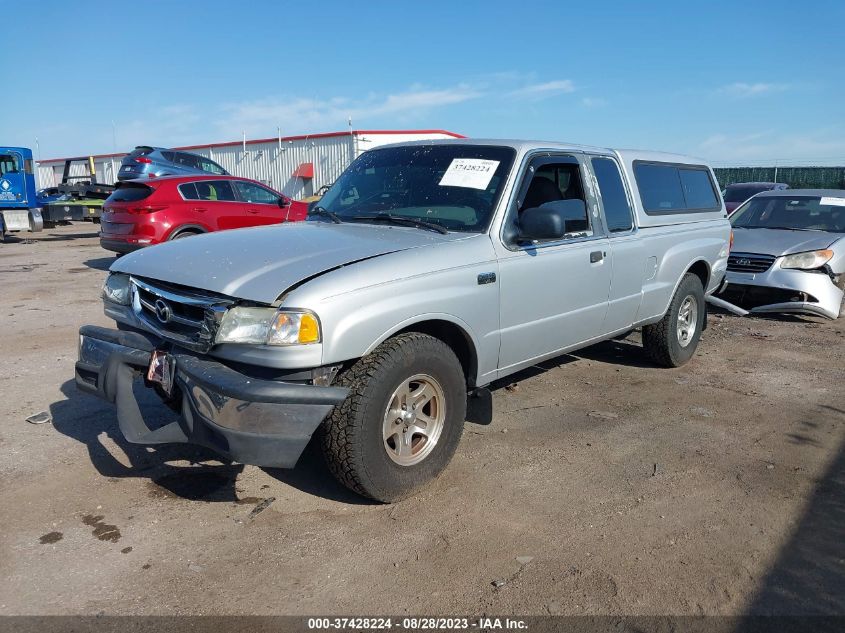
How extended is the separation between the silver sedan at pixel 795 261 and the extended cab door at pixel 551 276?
4.31 metres

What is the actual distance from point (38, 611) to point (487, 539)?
74.7 inches

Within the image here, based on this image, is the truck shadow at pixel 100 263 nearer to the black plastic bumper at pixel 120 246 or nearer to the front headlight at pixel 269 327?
the black plastic bumper at pixel 120 246

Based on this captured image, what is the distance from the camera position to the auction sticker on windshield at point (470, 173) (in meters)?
4.30

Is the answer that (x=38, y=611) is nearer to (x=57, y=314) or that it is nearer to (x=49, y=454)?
(x=49, y=454)

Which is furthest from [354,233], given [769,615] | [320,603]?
[769,615]

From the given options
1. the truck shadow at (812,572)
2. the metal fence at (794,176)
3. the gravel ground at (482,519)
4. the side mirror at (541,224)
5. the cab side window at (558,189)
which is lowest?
the truck shadow at (812,572)

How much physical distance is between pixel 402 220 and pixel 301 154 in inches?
1025

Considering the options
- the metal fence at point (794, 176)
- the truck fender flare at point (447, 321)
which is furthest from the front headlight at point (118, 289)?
the metal fence at point (794, 176)

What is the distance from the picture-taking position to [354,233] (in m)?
4.07

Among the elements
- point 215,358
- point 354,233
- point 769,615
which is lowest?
point 769,615

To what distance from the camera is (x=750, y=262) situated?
8.48 meters

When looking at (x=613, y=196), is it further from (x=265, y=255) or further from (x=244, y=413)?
(x=244, y=413)

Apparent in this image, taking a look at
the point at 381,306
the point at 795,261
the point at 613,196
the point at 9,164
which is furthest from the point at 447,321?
the point at 9,164

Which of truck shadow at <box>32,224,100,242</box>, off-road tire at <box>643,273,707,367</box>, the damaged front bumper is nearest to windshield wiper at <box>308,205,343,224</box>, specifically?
off-road tire at <box>643,273,707,367</box>
